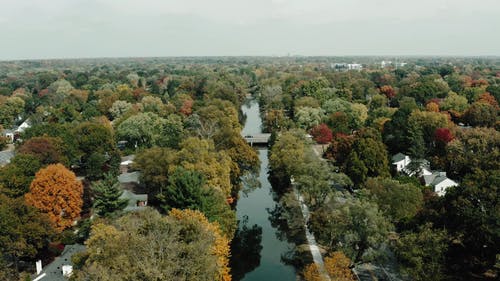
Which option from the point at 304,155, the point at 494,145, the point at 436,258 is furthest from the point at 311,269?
the point at 494,145

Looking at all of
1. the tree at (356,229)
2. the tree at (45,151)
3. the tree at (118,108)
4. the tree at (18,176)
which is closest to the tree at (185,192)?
the tree at (356,229)

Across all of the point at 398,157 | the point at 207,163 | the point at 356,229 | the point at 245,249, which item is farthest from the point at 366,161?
the point at 356,229

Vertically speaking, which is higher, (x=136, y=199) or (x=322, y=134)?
(x=322, y=134)

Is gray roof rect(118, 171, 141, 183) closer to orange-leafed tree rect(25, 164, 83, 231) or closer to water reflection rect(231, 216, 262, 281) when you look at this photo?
orange-leafed tree rect(25, 164, 83, 231)

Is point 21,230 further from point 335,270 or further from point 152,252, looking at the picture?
point 335,270

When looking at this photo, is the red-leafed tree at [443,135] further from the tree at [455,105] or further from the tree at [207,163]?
the tree at [207,163]

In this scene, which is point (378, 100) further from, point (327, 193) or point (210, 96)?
point (327, 193)

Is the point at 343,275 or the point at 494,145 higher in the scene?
the point at 494,145
